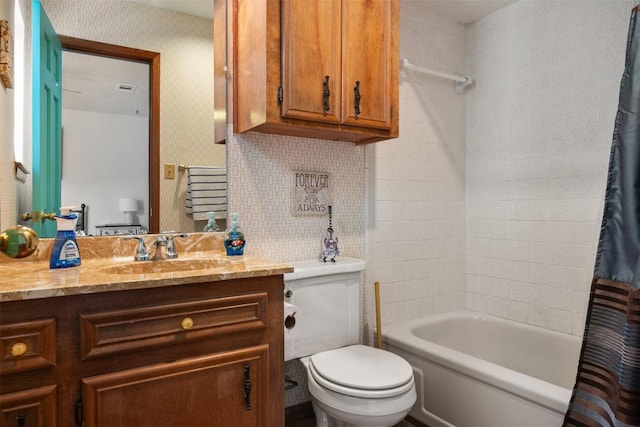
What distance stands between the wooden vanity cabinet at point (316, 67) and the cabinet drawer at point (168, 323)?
753mm

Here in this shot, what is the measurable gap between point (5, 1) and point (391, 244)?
202cm

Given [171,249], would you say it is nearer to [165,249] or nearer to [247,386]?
[165,249]

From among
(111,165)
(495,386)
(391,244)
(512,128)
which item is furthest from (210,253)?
(512,128)

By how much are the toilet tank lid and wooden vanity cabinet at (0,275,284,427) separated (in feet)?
1.53

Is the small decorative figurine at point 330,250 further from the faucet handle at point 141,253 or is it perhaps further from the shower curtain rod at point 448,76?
the shower curtain rod at point 448,76

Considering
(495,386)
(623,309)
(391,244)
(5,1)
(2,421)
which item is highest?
(5,1)

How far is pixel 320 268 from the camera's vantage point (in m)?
1.87

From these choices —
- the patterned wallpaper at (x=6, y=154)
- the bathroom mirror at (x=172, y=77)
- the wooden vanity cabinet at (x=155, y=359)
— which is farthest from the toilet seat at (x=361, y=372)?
the patterned wallpaper at (x=6, y=154)

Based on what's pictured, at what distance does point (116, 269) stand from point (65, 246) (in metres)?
0.17

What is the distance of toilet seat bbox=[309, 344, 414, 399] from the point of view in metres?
1.49

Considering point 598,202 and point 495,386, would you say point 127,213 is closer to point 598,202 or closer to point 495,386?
point 495,386

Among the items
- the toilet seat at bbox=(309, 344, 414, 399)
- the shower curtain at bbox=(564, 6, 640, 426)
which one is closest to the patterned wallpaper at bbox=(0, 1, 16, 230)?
the toilet seat at bbox=(309, 344, 414, 399)

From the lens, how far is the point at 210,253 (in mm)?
1791

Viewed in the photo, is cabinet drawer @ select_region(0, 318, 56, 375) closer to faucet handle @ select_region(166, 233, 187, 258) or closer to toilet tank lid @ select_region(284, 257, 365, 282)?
faucet handle @ select_region(166, 233, 187, 258)
